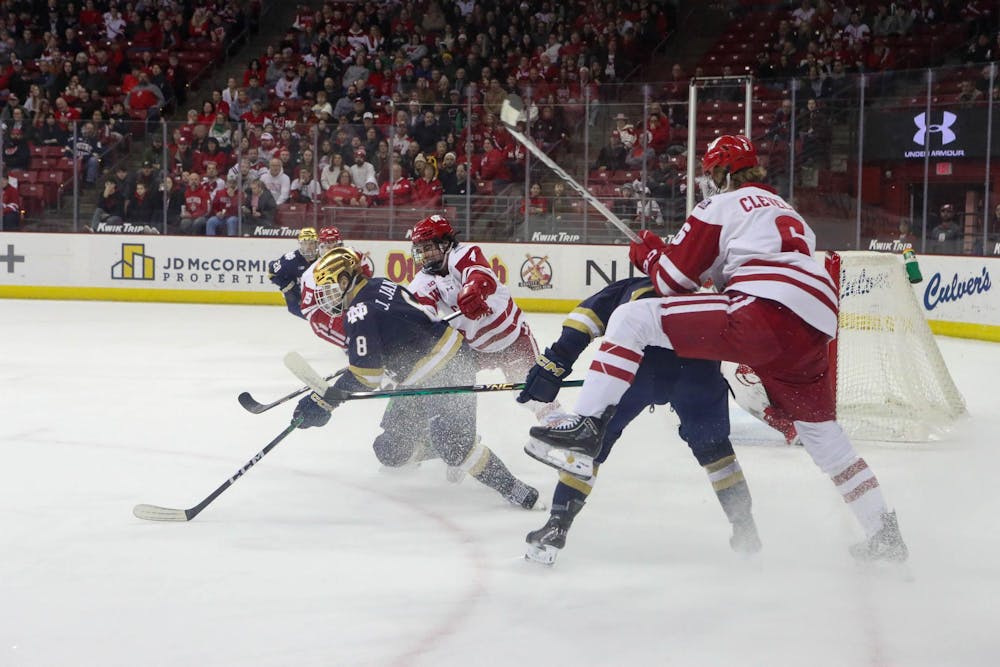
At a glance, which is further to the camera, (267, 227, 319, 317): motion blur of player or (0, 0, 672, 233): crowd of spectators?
(0, 0, 672, 233): crowd of spectators

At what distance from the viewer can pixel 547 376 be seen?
3.20 m

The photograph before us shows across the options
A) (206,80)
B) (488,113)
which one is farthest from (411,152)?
(206,80)

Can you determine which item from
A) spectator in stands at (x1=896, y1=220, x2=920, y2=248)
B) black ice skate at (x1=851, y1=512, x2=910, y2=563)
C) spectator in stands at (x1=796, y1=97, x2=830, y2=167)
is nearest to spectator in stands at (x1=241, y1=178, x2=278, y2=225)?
spectator in stands at (x1=796, y1=97, x2=830, y2=167)

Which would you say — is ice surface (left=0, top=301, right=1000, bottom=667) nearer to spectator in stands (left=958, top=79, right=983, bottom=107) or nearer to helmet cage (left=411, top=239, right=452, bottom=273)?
helmet cage (left=411, top=239, right=452, bottom=273)

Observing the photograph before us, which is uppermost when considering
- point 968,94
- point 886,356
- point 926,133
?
point 968,94

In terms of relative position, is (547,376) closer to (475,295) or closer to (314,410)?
(314,410)

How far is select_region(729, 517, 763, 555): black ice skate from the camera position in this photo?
3.43 metres

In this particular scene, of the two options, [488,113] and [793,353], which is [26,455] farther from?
[488,113]

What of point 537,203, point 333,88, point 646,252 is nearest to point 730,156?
point 646,252

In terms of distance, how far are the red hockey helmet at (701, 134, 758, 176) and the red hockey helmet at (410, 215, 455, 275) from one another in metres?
1.63

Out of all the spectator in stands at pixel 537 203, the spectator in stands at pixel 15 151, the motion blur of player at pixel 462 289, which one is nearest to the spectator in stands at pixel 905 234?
the spectator in stands at pixel 537 203

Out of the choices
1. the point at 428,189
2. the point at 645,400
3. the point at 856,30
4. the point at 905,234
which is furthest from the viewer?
the point at 856,30

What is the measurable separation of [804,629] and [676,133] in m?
8.33

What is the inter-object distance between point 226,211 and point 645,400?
903 centimetres
